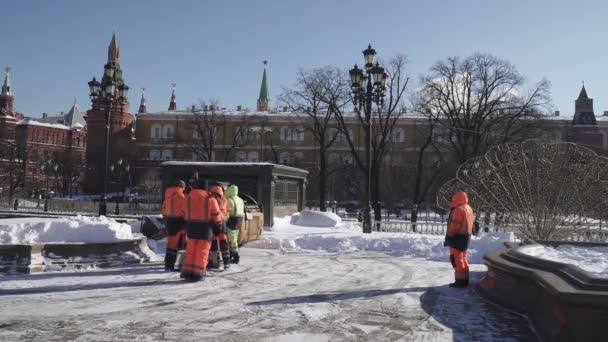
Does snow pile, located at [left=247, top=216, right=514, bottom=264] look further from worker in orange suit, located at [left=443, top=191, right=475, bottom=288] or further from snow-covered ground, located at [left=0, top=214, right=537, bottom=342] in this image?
worker in orange suit, located at [left=443, top=191, right=475, bottom=288]

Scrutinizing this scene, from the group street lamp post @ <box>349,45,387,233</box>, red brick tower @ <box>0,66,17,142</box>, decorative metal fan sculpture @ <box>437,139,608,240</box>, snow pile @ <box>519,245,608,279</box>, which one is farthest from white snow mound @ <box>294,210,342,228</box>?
red brick tower @ <box>0,66,17,142</box>

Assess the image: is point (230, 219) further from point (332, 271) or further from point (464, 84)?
point (464, 84)

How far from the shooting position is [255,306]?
25.6ft

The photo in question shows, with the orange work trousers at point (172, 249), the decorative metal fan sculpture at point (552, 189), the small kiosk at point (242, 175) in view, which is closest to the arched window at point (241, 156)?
the small kiosk at point (242, 175)

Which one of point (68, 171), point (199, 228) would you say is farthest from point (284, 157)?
point (199, 228)

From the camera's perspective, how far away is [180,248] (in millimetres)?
11664

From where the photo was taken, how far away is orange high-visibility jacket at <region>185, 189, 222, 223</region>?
9.55 meters

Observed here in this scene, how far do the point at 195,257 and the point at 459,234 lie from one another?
4.54 m

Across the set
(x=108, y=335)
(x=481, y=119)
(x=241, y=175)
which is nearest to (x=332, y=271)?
(x=108, y=335)

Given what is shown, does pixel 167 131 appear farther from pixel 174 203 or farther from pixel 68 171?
pixel 174 203

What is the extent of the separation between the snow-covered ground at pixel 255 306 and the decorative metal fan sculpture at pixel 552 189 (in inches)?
122

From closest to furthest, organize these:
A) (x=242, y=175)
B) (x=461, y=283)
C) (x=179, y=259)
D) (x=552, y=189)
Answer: (x=461, y=283) < (x=179, y=259) < (x=552, y=189) < (x=242, y=175)

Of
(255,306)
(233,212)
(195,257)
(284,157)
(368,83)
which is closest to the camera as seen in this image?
(255,306)

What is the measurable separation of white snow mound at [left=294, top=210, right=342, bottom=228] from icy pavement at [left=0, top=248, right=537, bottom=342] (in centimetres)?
1263
